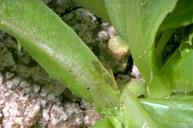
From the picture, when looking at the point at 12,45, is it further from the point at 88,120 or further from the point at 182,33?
the point at 182,33

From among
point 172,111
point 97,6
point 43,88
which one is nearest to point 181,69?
point 172,111

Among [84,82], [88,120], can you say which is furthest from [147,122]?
[88,120]

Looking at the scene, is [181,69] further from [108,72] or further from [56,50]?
[56,50]

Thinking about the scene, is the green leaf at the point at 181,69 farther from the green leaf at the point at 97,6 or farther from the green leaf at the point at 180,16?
the green leaf at the point at 97,6

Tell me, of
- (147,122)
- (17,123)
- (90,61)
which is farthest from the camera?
(17,123)

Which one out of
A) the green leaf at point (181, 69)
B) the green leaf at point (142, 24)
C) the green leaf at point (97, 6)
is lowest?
the green leaf at point (181, 69)

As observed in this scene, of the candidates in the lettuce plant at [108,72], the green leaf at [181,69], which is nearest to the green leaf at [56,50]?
the lettuce plant at [108,72]
